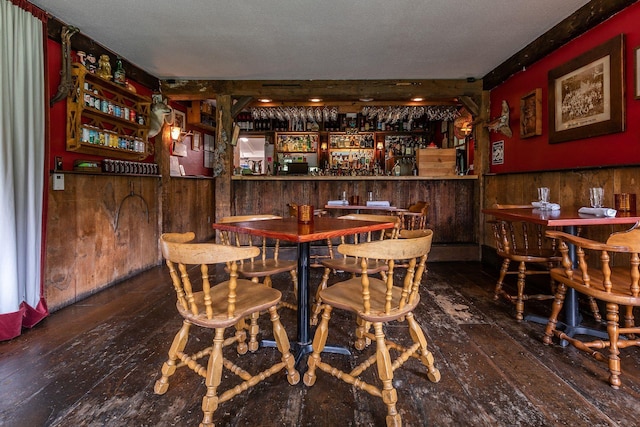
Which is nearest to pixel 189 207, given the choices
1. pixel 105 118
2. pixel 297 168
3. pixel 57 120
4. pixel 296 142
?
pixel 297 168

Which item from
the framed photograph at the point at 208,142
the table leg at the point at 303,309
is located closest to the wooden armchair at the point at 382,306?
the table leg at the point at 303,309

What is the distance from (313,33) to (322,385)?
10.3 ft

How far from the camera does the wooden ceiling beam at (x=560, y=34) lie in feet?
9.53

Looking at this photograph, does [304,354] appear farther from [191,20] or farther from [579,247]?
[191,20]

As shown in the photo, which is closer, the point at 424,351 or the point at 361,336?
the point at 424,351

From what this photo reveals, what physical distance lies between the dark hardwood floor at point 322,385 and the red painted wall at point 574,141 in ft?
5.34

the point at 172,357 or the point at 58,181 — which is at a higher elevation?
the point at 58,181

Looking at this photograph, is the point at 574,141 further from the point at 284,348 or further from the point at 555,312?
the point at 284,348

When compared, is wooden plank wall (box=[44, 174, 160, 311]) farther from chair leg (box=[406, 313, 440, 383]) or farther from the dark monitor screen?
chair leg (box=[406, 313, 440, 383])

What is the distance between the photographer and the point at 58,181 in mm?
3145

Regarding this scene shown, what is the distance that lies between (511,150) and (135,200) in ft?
15.4

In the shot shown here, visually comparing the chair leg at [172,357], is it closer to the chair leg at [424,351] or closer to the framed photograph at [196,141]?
the chair leg at [424,351]

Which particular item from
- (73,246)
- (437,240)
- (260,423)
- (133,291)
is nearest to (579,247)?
(260,423)

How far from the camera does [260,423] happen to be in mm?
1573
